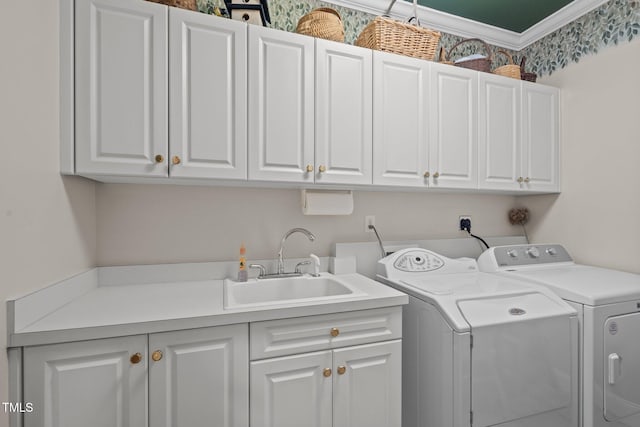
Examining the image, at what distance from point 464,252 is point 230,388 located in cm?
192

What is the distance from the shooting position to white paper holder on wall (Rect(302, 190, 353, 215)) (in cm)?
186

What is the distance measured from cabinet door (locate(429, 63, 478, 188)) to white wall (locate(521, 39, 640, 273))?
0.88m

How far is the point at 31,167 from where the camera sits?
1.06 m

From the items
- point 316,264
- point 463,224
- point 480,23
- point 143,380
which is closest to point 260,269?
point 316,264

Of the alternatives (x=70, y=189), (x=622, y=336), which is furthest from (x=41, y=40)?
(x=622, y=336)

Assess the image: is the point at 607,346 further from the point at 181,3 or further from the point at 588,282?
the point at 181,3

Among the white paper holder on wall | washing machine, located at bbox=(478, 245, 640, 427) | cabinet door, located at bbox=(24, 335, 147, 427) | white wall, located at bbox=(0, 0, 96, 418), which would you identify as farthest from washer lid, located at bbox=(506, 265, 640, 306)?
white wall, located at bbox=(0, 0, 96, 418)

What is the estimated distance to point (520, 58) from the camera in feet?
8.60

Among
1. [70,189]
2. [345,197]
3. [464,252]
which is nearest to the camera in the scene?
[70,189]

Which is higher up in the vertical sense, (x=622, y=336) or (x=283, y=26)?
(x=283, y=26)

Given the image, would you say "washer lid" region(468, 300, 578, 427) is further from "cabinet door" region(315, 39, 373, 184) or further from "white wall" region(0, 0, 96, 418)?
"white wall" region(0, 0, 96, 418)

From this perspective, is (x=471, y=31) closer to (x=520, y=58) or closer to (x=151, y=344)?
(x=520, y=58)

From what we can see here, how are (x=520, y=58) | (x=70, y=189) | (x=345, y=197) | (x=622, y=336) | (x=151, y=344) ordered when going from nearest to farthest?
1. (x=151, y=344)
2. (x=70, y=189)
3. (x=622, y=336)
4. (x=345, y=197)
5. (x=520, y=58)

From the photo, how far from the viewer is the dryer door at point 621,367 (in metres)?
1.50
